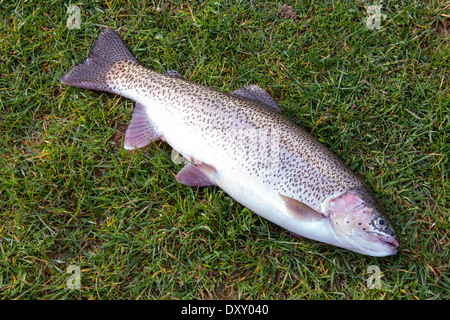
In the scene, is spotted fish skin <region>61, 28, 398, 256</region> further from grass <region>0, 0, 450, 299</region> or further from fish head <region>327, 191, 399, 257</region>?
grass <region>0, 0, 450, 299</region>

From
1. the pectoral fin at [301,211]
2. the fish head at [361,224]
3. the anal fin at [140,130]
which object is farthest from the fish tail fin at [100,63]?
the fish head at [361,224]

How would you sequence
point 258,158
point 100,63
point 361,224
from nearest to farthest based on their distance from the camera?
point 361,224 < point 258,158 < point 100,63

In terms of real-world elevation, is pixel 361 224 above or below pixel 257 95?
below

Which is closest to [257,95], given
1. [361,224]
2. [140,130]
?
[140,130]

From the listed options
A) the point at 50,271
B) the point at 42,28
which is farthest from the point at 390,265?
the point at 42,28

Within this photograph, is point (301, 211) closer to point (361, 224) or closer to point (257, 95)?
point (361, 224)

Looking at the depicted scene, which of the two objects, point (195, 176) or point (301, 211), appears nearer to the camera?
point (301, 211)

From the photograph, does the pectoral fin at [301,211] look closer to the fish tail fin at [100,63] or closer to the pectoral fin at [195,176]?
the pectoral fin at [195,176]
